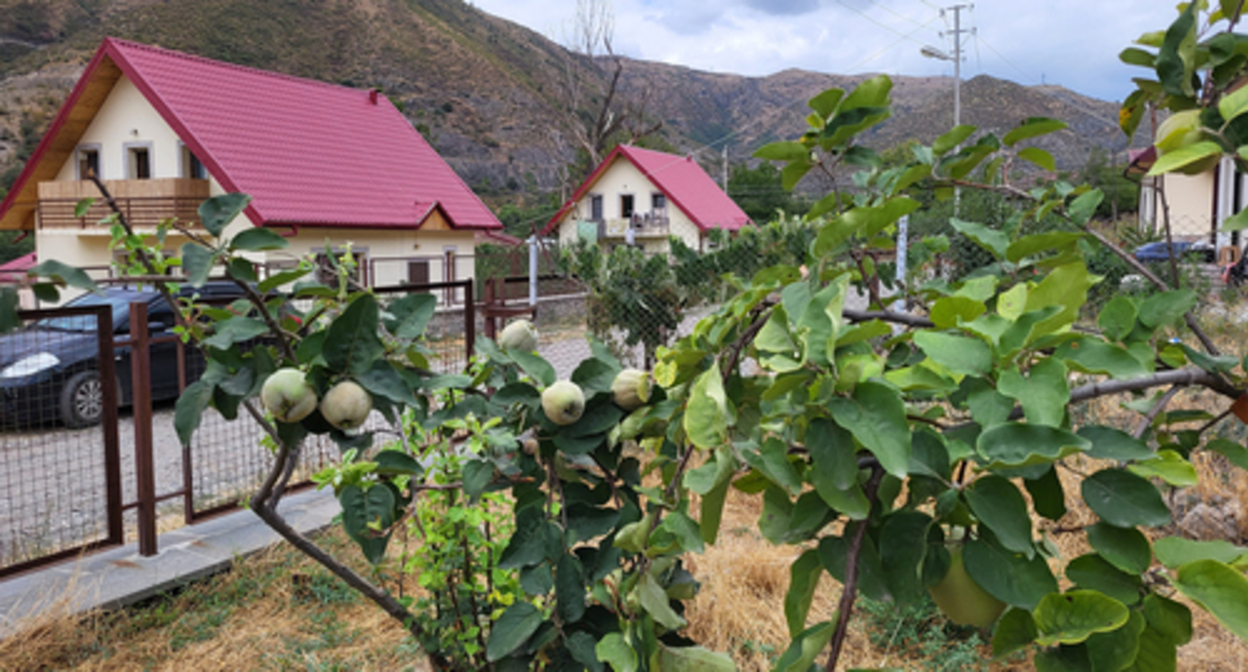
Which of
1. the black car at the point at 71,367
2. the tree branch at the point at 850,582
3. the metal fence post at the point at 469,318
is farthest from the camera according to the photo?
the metal fence post at the point at 469,318

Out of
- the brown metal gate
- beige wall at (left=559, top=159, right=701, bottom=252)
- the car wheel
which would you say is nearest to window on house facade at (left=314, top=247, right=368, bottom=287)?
the brown metal gate

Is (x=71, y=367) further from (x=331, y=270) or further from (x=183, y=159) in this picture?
(x=183, y=159)

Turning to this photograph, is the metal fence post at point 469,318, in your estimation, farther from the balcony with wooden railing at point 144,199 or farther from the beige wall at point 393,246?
the balcony with wooden railing at point 144,199

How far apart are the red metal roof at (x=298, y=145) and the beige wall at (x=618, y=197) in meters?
7.40

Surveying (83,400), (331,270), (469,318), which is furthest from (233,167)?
(331,270)

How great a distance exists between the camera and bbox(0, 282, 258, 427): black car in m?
4.44

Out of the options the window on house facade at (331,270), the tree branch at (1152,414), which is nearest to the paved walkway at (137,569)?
the window on house facade at (331,270)

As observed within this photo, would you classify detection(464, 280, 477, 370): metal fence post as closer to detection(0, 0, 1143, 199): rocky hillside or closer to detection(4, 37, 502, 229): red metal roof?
detection(4, 37, 502, 229): red metal roof

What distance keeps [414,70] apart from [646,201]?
37.9 meters

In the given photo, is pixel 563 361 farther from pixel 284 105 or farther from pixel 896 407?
pixel 284 105

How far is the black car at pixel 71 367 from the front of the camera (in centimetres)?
444

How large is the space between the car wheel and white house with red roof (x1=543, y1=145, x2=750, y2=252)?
59.6 feet

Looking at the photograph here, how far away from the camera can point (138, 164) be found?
16062mm

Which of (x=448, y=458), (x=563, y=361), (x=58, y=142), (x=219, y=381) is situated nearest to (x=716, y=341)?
(x=219, y=381)
